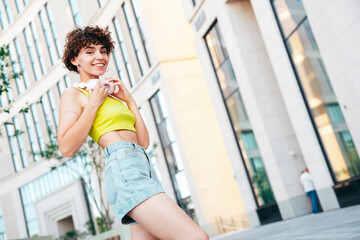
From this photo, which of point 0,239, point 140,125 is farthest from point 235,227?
point 0,239

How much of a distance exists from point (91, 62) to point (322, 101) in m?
11.3

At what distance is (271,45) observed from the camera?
47.7 feet

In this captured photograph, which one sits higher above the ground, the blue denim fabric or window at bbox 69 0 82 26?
window at bbox 69 0 82 26

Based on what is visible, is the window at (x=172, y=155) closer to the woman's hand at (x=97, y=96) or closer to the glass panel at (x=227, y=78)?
the glass panel at (x=227, y=78)

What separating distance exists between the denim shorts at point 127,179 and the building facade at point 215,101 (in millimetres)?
2376

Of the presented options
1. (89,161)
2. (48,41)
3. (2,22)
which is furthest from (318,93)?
(2,22)

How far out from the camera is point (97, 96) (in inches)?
90.3

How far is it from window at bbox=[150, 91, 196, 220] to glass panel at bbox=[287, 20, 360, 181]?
11337 millimetres


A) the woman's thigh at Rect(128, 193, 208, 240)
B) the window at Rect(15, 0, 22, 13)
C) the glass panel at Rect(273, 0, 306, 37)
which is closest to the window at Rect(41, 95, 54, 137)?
the window at Rect(15, 0, 22, 13)

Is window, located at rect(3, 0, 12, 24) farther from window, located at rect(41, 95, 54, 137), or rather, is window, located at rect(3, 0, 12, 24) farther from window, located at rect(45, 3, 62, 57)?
window, located at rect(41, 95, 54, 137)

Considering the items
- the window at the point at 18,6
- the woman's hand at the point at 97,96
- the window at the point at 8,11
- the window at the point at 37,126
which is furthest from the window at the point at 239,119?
the window at the point at 8,11

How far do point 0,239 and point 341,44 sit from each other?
125 feet

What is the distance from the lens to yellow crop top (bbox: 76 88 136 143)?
231cm

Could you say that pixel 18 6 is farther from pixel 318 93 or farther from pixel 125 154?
pixel 125 154
